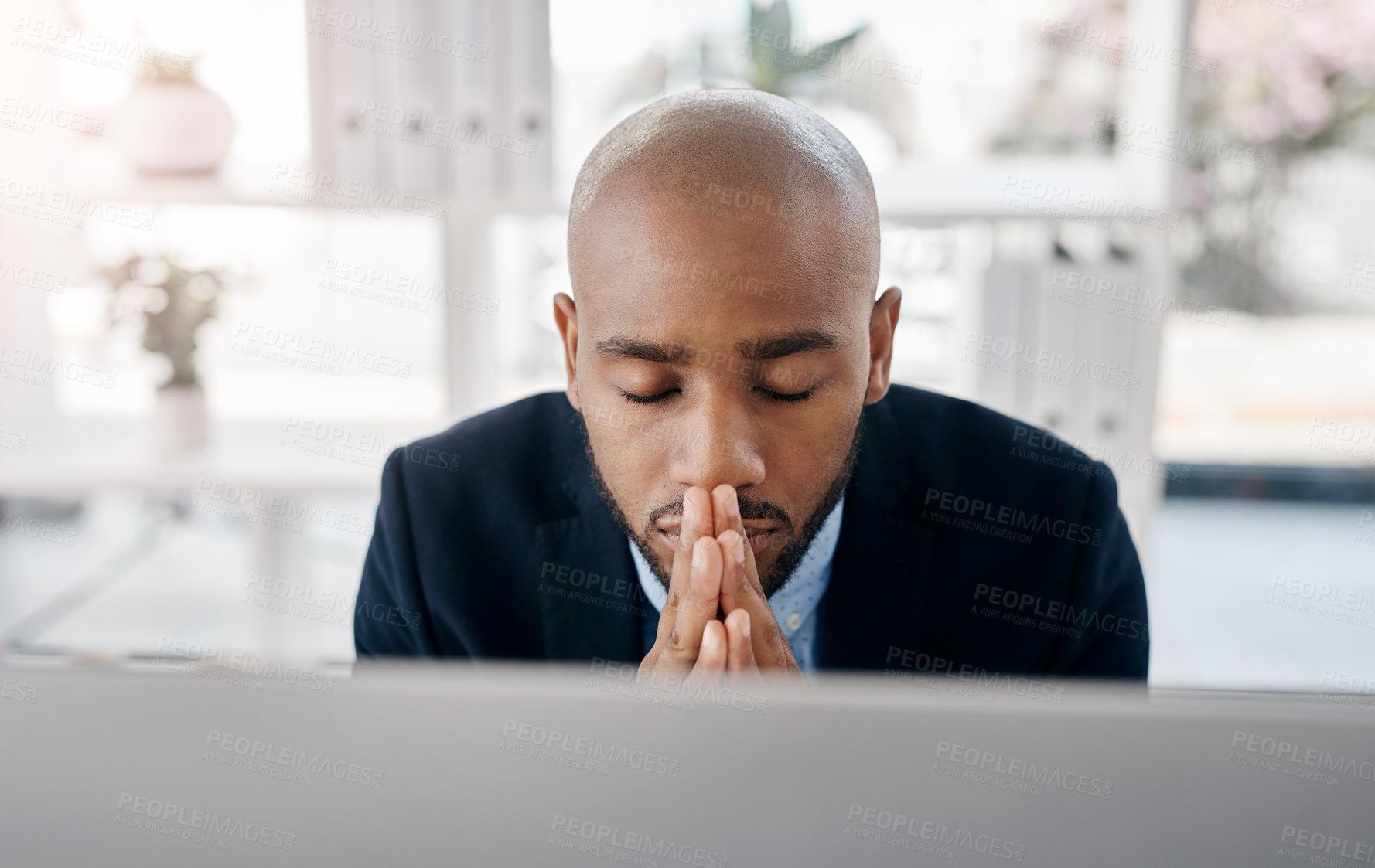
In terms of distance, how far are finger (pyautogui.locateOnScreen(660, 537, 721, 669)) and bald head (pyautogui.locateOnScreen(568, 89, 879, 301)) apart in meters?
0.32

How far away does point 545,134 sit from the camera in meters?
2.06

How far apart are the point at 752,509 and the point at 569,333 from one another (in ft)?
1.06

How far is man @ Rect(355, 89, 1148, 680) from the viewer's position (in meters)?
1.00

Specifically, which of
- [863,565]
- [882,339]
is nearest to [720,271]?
[882,339]

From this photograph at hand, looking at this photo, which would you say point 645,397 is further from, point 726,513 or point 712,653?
point 712,653

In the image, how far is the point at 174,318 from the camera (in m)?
2.29

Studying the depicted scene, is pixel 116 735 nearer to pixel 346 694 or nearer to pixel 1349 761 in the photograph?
pixel 346 694

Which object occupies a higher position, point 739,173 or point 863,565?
point 739,173

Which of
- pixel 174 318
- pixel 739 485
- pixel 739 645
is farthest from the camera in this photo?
pixel 174 318

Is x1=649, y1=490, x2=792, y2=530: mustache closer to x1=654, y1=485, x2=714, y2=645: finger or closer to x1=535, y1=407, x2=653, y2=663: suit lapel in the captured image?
x1=654, y1=485, x2=714, y2=645: finger

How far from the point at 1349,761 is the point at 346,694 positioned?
282mm

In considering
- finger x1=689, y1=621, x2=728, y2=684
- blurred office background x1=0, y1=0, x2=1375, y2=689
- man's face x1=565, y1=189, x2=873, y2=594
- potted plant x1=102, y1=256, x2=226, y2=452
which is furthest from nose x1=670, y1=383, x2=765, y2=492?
potted plant x1=102, y1=256, x2=226, y2=452

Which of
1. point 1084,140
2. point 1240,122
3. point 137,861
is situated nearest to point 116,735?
point 137,861

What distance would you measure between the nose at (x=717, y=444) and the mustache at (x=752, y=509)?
3cm
